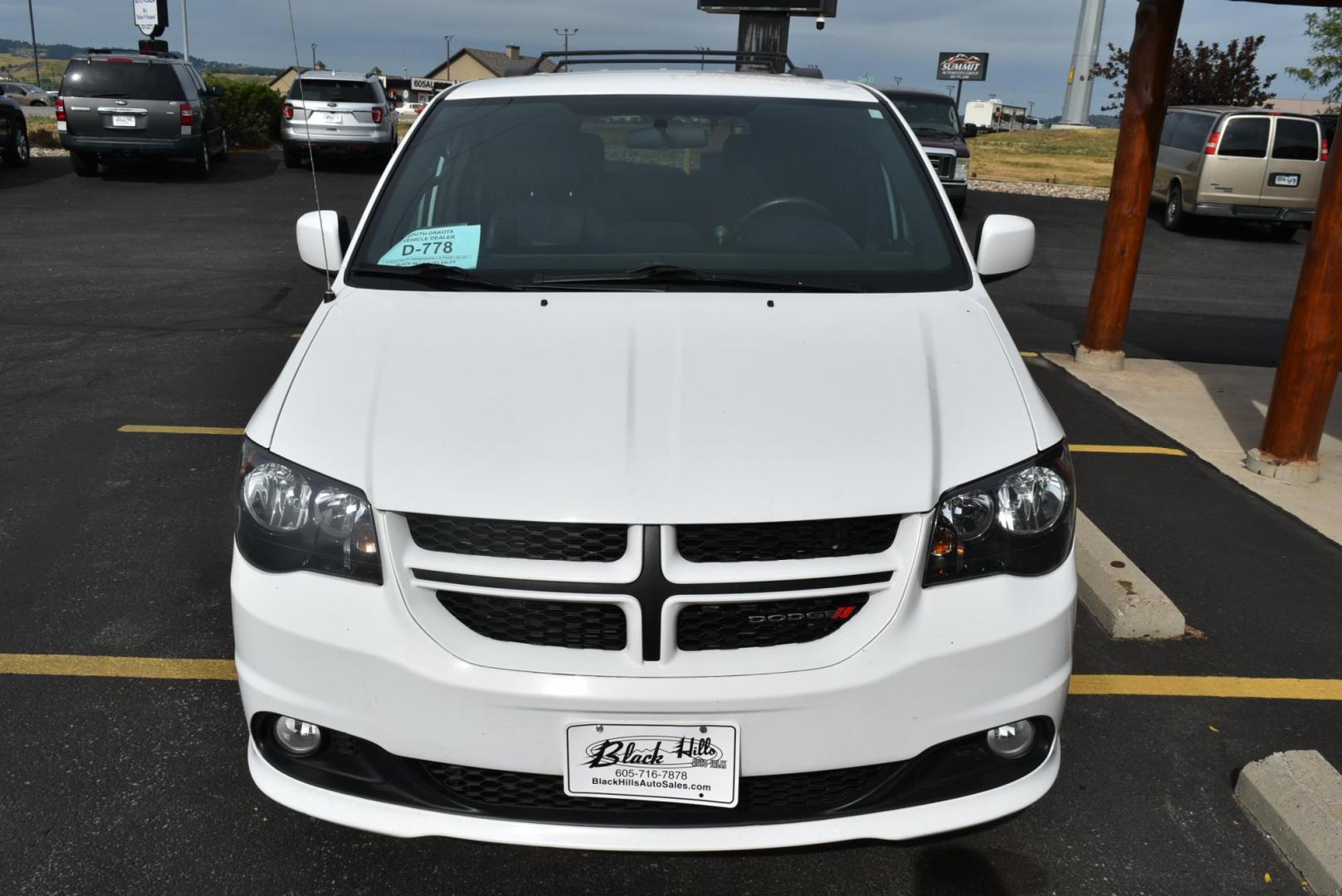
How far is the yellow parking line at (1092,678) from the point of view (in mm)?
3502

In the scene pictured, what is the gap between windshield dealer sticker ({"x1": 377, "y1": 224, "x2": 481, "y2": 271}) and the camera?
3238 millimetres

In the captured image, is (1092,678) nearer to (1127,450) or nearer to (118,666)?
(1127,450)

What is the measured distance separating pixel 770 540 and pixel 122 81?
1865 centimetres

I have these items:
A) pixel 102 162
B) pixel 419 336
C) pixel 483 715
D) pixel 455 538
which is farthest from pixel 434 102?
pixel 102 162

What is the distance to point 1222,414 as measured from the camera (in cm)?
698

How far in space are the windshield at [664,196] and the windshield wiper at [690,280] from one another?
1 centimetres

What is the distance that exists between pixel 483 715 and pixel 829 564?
29.9 inches

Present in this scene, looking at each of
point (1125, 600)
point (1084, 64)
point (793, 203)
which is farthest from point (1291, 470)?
point (1084, 64)

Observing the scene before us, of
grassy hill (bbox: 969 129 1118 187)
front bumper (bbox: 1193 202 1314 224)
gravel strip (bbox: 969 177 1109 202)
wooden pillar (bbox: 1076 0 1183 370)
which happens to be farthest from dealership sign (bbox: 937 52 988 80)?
wooden pillar (bbox: 1076 0 1183 370)

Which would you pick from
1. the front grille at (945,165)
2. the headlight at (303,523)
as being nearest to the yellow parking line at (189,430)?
the headlight at (303,523)

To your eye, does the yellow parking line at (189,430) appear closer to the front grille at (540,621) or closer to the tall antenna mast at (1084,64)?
the front grille at (540,621)

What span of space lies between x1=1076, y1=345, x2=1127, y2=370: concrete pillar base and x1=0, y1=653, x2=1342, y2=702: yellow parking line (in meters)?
4.74

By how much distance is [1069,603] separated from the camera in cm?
241

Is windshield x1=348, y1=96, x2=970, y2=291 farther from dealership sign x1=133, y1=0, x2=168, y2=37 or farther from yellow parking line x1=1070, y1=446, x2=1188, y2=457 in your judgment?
dealership sign x1=133, y1=0, x2=168, y2=37
